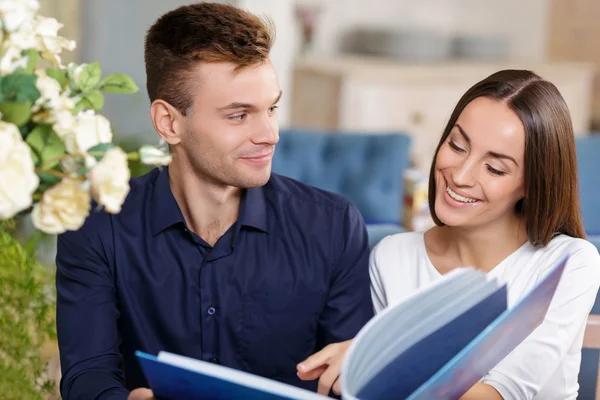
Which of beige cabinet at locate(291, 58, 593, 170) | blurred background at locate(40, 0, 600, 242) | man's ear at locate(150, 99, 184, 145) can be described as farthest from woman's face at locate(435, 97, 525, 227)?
beige cabinet at locate(291, 58, 593, 170)

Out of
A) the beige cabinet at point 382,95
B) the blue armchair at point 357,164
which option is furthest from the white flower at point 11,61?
the beige cabinet at point 382,95

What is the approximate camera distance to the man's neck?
1.61m

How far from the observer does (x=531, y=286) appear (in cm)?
149

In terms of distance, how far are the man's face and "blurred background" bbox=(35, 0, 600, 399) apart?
1.20 m

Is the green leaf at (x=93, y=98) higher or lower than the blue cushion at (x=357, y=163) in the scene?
higher

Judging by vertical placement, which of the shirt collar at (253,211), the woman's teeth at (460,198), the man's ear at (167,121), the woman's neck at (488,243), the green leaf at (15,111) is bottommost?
the woman's neck at (488,243)

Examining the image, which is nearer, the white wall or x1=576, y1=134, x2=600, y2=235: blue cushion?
x1=576, y1=134, x2=600, y2=235: blue cushion

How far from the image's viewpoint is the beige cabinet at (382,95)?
470cm

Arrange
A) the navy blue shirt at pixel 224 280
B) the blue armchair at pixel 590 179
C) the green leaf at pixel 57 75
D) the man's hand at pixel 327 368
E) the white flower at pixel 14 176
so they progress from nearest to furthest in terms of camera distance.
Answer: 1. the white flower at pixel 14 176
2. the green leaf at pixel 57 75
3. the man's hand at pixel 327 368
4. the navy blue shirt at pixel 224 280
5. the blue armchair at pixel 590 179

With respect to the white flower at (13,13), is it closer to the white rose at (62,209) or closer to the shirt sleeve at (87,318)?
the white rose at (62,209)

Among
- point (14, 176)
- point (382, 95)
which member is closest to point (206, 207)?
point (14, 176)

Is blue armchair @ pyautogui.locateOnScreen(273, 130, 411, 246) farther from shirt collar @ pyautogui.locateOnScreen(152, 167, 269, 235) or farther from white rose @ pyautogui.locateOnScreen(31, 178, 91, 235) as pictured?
white rose @ pyautogui.locateOnScreen(31, 178, 91, 235)

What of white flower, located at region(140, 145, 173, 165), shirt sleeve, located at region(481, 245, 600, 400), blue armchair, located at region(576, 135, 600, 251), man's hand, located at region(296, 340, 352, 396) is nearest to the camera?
white flower, located at region(140, 145, 173, 165)

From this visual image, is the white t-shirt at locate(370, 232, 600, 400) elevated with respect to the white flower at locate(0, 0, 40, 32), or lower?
lower
